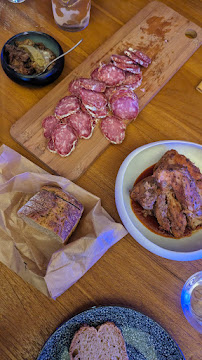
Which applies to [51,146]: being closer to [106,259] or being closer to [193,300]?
[106,259]

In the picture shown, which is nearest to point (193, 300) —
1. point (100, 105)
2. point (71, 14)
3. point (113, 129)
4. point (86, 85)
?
point (113, 129)

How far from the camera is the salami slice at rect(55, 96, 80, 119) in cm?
136

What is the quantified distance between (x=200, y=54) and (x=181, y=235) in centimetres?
95

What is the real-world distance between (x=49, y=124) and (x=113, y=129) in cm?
26

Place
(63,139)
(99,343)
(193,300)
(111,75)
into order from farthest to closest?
(111,75)
(63,139)
(193,300)
(99,343)

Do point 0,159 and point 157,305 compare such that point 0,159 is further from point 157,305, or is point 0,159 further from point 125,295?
point 157,305

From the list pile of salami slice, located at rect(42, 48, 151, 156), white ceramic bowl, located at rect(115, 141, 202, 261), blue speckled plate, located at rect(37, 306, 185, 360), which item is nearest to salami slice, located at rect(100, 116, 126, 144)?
pile of salami slice, located at rect(42, 48, 151, 156)

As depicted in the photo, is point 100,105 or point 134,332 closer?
point 134,332

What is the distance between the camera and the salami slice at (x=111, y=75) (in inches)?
55.9

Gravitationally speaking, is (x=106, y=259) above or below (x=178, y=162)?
below

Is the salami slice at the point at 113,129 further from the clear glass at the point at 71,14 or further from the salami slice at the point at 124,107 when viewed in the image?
the clear glass at the point at 71,14

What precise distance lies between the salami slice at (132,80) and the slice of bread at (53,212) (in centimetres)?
58

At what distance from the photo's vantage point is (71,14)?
→ 60.2 inches

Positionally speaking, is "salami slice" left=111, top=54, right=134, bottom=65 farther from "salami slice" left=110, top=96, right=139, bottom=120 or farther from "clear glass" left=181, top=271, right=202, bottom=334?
"clear glass" left=181, top=271, right=202, bottom=334
